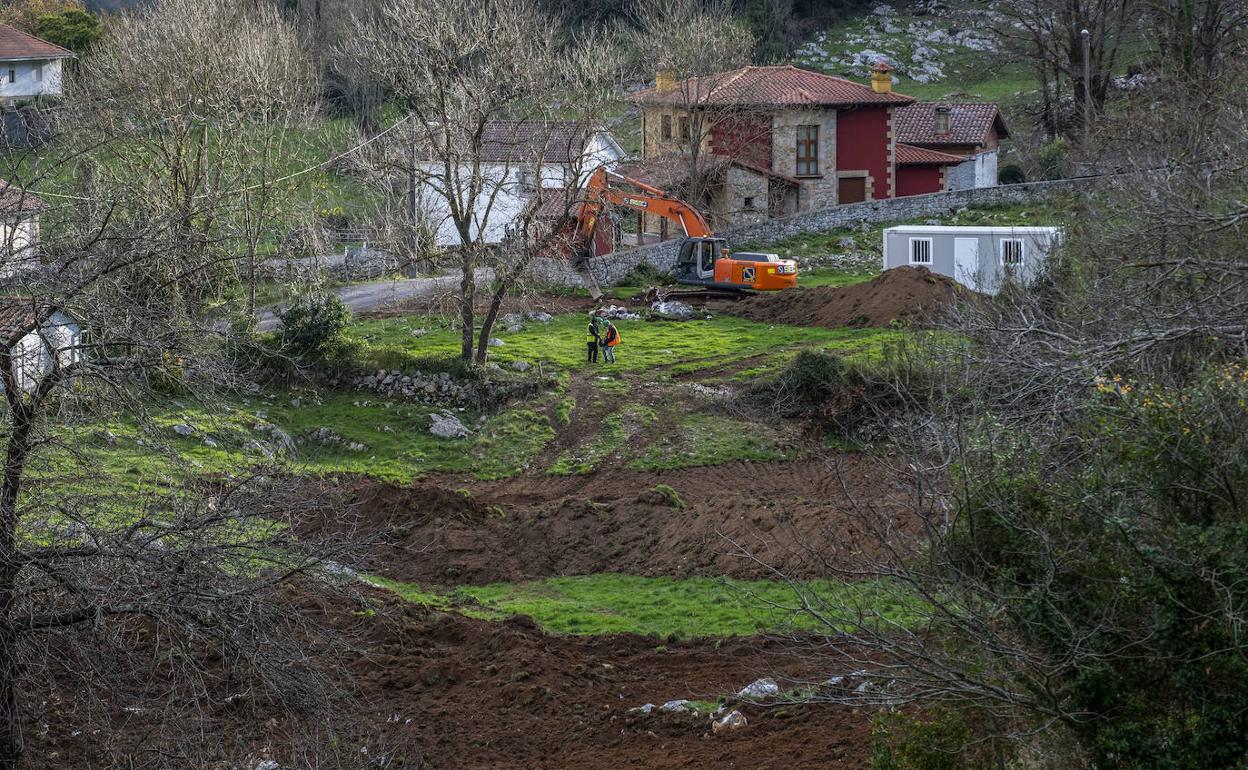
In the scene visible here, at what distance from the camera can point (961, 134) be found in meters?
52.4

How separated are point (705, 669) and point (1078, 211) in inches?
686

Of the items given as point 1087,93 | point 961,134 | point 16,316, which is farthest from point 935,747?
point 961,134

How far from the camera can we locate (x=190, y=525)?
31.8 feet

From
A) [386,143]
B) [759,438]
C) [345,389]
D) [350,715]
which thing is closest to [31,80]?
[386,143]

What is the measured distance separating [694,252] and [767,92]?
41.1 ft

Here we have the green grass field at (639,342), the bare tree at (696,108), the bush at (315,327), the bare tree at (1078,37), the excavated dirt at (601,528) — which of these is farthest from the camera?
the bare tree at (1078,37)

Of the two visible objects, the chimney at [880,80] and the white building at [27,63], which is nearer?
the white building at [27,63]

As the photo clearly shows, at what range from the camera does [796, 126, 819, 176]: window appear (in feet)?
156

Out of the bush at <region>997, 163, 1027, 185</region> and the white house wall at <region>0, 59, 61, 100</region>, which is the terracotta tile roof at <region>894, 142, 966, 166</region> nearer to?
the bush at <region>997, 163, 1027, 185</region>

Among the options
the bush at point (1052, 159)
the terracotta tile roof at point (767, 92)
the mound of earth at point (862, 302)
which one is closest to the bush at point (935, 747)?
the mound of earth at point (862, 302)

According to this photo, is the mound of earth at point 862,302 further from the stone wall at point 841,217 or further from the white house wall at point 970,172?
the white house wall at point 970,172

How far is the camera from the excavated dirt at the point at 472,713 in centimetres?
1112

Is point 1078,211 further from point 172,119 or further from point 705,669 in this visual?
point 172,119

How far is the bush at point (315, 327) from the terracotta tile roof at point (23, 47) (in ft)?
82.9
